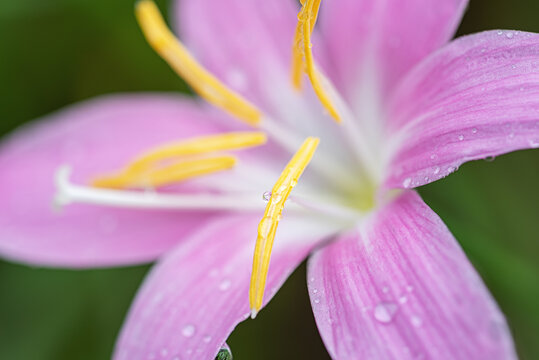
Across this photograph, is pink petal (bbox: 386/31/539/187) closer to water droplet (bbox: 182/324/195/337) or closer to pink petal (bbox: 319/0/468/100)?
pink petal (bbox: 319/0/468/100)

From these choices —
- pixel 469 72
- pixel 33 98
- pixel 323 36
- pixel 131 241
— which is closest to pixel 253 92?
pixel 323 36

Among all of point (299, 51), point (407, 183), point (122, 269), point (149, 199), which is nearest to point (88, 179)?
point (149, 199)

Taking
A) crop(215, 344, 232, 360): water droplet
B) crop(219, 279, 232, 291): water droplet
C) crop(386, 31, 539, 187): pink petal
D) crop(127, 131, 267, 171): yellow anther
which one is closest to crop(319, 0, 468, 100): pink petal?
crop(386, 31, 539, 187): pink petal

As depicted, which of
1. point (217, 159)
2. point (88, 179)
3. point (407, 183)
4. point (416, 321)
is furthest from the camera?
point (88, 179)

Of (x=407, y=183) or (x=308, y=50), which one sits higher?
(x=308, y=50)

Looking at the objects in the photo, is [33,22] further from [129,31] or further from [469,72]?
[469,72]

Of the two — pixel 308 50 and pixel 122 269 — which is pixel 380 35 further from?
pixel 122 269
